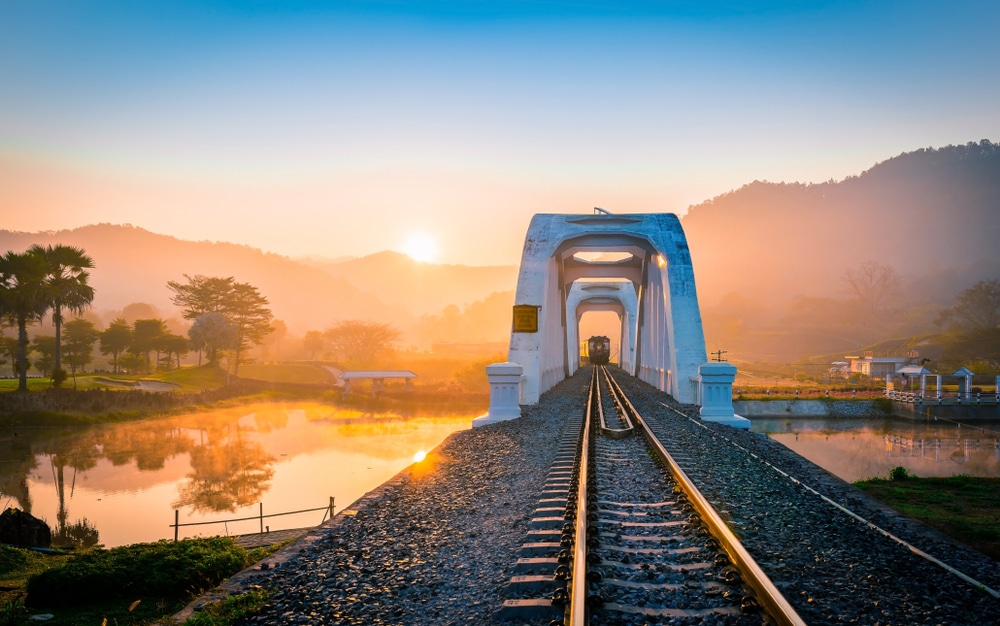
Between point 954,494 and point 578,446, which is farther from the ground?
point 578,446

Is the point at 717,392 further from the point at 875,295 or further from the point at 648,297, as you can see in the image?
the point at 875,295

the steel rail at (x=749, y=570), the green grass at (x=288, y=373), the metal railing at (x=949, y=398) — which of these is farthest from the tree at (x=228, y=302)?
the steel rail at (x=749, y=570)

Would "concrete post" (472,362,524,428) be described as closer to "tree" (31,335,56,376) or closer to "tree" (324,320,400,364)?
"tree" (31,335,56,376)

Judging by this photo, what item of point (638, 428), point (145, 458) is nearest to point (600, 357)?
point (145, 458)

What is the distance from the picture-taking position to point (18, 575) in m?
9.59

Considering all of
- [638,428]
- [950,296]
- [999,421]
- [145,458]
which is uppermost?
[950,296]

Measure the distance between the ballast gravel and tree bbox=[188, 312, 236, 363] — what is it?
222 feet

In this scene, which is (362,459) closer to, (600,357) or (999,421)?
(999,421)

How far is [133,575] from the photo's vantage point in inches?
277

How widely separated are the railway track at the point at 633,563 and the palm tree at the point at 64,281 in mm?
47869

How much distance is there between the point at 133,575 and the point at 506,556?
4722 millimetres

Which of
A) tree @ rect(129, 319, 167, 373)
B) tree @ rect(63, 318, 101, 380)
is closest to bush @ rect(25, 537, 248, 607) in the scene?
tree @ rect(129, 319, 167, 373)

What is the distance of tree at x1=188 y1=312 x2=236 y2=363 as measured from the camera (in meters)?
69.0

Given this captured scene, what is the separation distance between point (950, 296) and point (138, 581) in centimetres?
20079
